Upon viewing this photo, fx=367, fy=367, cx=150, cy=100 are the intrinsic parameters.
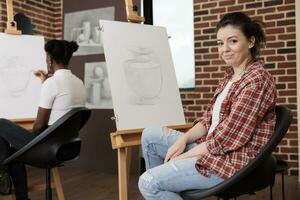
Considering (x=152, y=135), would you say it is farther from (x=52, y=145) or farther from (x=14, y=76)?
(x=14, y=76)

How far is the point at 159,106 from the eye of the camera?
2.46m

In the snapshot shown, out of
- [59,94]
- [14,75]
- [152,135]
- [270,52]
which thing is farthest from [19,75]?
[270,52]

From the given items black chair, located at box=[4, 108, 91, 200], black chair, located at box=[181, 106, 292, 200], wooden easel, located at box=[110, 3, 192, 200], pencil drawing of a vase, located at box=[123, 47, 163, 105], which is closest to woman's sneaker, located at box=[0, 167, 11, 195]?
black chair, located at box=[4, 108, 91, 200]

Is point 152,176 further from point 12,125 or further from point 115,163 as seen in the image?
point 115,163

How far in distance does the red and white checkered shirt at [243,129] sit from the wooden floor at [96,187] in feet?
5.36

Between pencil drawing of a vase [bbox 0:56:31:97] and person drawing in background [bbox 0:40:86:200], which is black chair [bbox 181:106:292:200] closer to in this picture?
person drawing in background [bbox 0:40:86:200]

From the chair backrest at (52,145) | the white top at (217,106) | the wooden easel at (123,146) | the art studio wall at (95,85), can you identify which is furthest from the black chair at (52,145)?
the art studio wall at (95,85)

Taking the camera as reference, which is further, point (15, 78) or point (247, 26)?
point (15, 78)

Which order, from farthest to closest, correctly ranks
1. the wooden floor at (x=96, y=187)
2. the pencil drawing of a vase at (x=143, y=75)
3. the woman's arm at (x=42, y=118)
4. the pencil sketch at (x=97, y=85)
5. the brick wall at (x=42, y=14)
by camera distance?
the brick wall at (x=42, y=14) < the pencil sketch at (x=97, y=85) < the wooden floor at (x=96, y=187) < the pencil drawing of a vase at (x=143, y=75) < the woman's arm at (x=42, y=118)

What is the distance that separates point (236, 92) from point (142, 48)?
121 centimetres

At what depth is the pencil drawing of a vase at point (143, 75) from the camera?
2373 mm

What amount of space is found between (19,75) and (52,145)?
1.08 m

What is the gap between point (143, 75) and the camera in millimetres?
2465

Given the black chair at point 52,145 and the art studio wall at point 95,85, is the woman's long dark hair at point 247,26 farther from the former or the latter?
the art studio wall at point 95,85
